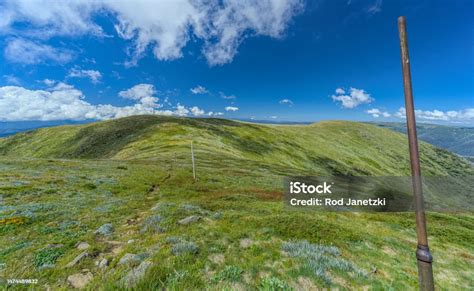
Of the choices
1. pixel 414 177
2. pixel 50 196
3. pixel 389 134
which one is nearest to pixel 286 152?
pixel 50 196

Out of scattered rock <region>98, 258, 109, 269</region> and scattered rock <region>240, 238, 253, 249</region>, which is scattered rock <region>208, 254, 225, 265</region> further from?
scattered rock <region>98, 258, 109, 269</region>

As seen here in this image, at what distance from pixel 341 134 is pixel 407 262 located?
18811 cm

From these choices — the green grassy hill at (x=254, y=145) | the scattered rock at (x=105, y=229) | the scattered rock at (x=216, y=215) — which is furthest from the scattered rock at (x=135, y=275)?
the green grassy hill at (x=254, y=145)

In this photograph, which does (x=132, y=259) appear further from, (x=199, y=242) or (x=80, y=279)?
(x=199, y=242)

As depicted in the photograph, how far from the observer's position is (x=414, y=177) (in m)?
5.50

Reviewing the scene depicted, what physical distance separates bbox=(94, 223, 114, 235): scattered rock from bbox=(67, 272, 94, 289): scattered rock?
14.1ft

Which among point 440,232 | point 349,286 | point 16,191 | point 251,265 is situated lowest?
point 440,232

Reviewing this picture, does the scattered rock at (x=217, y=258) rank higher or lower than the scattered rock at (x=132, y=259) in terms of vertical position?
lower

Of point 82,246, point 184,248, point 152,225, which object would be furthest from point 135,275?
point 152,225

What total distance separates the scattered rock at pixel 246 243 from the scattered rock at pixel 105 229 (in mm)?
7388

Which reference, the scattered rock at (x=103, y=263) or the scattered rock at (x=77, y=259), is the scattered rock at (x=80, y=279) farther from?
the scattered rock at (x=77, y=259)

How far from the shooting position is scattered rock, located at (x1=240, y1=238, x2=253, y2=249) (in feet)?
A: 33.8

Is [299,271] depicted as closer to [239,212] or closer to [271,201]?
[239,212]

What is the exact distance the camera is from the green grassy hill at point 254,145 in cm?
9781
